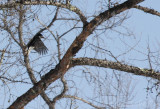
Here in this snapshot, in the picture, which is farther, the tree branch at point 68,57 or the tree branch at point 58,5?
the tree branch at point 58,5

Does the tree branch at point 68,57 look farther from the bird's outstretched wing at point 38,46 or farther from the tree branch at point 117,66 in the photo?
the bird's outstretched wing at point 38,46

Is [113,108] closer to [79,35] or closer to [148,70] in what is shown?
[148,70]

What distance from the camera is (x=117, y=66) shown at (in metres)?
4.92

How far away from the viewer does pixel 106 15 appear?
4.63 m

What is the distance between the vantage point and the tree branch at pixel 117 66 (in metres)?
4.88

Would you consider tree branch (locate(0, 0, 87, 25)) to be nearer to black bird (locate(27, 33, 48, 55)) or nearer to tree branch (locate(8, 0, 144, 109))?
tree branch (locate(8, 0, 144, 109))

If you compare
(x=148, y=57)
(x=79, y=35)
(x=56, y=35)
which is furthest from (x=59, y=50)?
(x=148, y=57)

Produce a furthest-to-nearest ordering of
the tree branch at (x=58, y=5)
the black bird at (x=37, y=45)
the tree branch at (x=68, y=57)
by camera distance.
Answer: the black bird at (x=37, y=45)
the tree branch at (x=58, y=5)
the tree branch at (x=68, y=57)

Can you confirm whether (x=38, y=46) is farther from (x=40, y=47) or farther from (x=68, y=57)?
(x=68, y=57)

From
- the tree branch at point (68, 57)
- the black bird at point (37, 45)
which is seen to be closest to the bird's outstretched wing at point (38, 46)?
the black bird at point (37, 45)

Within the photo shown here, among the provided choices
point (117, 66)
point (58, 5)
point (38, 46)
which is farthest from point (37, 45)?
point (117, 66)

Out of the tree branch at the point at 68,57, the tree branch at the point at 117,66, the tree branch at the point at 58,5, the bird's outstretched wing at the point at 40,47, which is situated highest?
the bird's outstretched wing at the point at 40,47

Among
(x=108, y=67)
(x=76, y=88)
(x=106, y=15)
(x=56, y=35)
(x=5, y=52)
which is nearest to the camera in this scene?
(x=106, y=15)

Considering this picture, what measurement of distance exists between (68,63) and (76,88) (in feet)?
5.28
